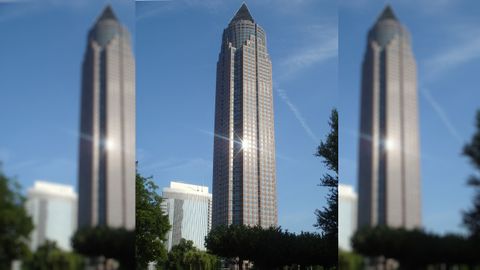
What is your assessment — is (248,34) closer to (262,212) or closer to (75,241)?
(262,212)

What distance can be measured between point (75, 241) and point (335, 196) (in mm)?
7172

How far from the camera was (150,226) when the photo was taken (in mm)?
14359

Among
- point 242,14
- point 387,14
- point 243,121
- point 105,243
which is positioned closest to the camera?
point 387,14

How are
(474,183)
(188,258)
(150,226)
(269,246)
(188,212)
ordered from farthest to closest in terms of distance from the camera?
(150,226)
(269,246)
(188,258)
(188,212)
(474,183)

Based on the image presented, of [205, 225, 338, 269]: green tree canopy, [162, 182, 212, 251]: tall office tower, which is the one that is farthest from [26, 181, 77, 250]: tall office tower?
[205, 225, 338, 269]: green tree canopy

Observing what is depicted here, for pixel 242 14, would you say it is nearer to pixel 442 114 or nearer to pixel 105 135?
pixel 105 135

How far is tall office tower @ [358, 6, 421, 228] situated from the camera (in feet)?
23.5

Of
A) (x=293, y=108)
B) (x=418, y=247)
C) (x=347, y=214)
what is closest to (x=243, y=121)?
(x=293, y=108)

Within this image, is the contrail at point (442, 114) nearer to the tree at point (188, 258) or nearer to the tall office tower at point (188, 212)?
the tall office tower at point (188, 212)

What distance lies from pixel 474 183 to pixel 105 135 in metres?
4.08

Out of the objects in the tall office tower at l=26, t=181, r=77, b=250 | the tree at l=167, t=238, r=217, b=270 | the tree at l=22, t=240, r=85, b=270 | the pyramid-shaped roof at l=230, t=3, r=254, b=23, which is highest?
the pyramid-shaped roof at l=230, t=3, r=254, b=23

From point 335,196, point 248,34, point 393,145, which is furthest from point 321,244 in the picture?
point 393,145

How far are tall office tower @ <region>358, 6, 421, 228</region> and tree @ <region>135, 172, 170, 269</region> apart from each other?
735cm

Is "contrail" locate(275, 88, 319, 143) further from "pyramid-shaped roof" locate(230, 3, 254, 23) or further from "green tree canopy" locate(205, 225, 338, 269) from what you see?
"green tree canopy" locate(205, 225, 338, 269)
